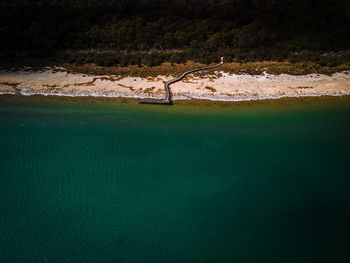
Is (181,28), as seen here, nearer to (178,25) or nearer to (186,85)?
(178,25)

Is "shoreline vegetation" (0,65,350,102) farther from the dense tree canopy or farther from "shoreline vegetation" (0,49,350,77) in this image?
the dense tree canopy

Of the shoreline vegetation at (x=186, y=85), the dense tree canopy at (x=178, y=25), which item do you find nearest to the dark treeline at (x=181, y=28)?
the dense tree canopy at (x=178, y=25)

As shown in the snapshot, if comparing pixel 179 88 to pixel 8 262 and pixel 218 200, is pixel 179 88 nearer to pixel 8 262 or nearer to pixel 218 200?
pixel 218 200

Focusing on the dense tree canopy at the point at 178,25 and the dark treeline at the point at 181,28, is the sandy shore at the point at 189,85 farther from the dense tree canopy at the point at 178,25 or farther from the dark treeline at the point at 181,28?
the dense tree canopy at the point at 178,25

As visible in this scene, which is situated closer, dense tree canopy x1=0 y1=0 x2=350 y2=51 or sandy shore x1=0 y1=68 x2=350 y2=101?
sandy shore x1=0 y1=68 x2=350 y2=101

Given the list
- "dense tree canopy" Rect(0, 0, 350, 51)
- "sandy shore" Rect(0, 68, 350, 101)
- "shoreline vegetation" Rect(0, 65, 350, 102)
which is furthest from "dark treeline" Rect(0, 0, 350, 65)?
"sandy shore" Rect(0, 68, 350, 101)

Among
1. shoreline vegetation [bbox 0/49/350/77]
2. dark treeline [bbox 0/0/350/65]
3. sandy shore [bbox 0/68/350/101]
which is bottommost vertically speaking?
sandy shore [bbox 0/68/350/101]
